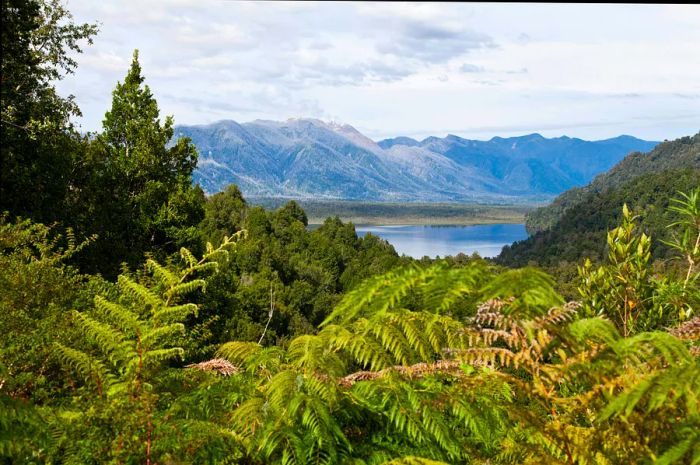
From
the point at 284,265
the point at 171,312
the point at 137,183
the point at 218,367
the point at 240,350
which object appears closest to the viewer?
the point at 171,312

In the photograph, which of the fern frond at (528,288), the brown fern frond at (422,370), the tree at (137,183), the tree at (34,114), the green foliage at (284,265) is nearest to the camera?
the fern frond at (528,288)

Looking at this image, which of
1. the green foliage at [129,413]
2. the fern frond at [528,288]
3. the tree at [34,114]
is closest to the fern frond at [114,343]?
the green foliage at [129,413]

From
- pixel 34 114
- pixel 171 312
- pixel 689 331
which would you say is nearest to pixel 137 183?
pixel 34 114

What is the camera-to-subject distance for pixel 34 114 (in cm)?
1204

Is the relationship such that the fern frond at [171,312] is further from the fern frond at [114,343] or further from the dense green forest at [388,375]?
the fern frond at [114,343]

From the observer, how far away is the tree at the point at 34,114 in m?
11.5

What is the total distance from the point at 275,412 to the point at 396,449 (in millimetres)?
552

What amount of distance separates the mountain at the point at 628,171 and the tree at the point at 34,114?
151320 millimetres

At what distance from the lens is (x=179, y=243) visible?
1553 centimetres

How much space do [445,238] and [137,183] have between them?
518 feet

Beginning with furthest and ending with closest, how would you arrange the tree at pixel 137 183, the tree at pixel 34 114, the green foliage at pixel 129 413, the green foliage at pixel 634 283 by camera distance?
1. the tree at pixel 137 183
2. the tree at pixel 34 114
3. the green foliage at pixel 634 283
4. the green foliage at pixel 129 413

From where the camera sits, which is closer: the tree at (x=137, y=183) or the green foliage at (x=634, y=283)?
the green foliage at (x=634, y=283)

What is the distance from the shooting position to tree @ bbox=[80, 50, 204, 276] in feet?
49.2

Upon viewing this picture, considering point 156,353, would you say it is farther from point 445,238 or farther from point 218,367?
point 445,238
